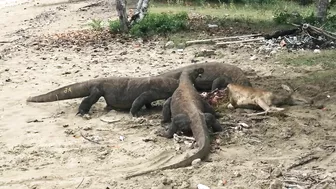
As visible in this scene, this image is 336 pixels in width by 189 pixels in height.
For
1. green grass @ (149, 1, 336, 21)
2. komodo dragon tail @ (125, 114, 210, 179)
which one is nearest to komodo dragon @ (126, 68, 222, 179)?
komodo dragon tail @ (125, 114, 210, 179)

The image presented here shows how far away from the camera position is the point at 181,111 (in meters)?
6.81

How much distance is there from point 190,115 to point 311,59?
4654 millimetres

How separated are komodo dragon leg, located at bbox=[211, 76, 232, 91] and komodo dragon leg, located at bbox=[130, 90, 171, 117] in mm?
1153

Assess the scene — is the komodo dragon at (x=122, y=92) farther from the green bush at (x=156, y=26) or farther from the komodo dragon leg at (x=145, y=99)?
the green bush at (x=156, y=26)

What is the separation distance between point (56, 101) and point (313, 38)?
5.93 m

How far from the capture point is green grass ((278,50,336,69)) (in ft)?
33.2

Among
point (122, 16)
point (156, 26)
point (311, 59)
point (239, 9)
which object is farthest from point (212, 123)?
point (239, 9)

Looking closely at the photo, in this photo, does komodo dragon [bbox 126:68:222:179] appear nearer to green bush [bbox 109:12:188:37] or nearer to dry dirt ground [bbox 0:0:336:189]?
dry dirt ground [bbox 0:0:336:189]

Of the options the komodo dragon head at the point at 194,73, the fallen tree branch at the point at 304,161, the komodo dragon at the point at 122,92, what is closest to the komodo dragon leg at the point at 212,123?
the fallen tree branch at the point at 304,161

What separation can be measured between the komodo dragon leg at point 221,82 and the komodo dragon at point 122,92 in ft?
3.10

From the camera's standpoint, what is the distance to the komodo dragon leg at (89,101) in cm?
807

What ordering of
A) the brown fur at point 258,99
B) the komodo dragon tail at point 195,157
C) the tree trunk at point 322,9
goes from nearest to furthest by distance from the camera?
1. the komodo dragon tail at point 195,157
2. the brown fur at point 258,99
3. the tree trunk at point 322,9

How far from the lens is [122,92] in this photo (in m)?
8.20

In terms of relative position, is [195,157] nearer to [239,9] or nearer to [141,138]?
[141,138]
